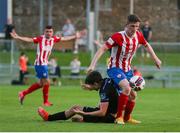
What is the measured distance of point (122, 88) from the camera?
1599 cm

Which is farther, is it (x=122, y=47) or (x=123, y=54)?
(x=123, y=54)

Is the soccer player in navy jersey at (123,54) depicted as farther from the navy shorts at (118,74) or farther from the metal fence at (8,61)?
the metal fence at (8,61)

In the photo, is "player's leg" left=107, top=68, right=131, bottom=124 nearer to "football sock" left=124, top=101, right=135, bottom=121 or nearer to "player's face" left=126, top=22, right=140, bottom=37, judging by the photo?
"football sock" left=124, top=101, right=135, bottom=121

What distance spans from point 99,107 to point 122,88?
1.94 feet

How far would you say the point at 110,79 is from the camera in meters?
16.1

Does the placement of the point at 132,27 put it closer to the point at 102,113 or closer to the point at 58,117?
the point at 102,113

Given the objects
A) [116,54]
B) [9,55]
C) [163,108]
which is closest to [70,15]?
[9,55]

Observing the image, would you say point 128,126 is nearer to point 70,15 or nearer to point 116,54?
point 116,54

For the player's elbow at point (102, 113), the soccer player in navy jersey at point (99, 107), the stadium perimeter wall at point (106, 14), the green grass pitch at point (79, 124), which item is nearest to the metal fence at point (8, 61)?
the green grass pitch at point (79, 124)

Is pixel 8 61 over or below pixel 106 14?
below

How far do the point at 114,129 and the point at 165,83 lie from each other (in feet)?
73.0

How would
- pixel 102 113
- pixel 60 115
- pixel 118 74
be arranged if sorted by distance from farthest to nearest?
1. pixel 118 74
2. pixel 60 115
3. pixel 102 113

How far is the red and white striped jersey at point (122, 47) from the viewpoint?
16344mm

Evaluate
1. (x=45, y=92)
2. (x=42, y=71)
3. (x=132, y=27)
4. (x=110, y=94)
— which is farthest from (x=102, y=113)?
(x=42, y=71)
